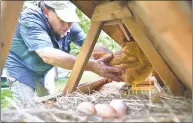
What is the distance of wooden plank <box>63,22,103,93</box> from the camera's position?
2.06 meters

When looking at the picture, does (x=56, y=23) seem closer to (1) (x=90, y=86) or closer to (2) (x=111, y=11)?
(1) (x=90, y=86)

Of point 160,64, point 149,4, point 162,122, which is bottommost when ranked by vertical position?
point 162,122

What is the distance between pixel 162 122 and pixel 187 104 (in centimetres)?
42

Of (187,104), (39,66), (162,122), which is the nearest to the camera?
(162,122)

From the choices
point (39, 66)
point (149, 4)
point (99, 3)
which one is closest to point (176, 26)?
point (149, 4)

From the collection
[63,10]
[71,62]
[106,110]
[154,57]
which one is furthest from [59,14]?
[106,110]

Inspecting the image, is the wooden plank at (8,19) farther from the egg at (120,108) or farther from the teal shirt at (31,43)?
the teal shirt at (31,43)

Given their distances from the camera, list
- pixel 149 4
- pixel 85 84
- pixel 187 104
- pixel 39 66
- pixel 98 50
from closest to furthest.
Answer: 1. pixel 149 4
2. pixel 187 104
3. pixel 85 84
4. pixel 98 50
5. pixel 39 66

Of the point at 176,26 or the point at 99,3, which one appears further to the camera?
the point at 99,3

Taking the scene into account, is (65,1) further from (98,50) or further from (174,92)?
(174,92)

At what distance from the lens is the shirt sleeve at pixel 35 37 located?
9.28 feet

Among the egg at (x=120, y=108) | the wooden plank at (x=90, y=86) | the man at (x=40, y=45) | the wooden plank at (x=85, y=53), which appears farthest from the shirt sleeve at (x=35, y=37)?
the egg at (x=120, y=108)

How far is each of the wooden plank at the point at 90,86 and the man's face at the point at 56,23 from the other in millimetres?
648

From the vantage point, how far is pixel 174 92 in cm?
195
